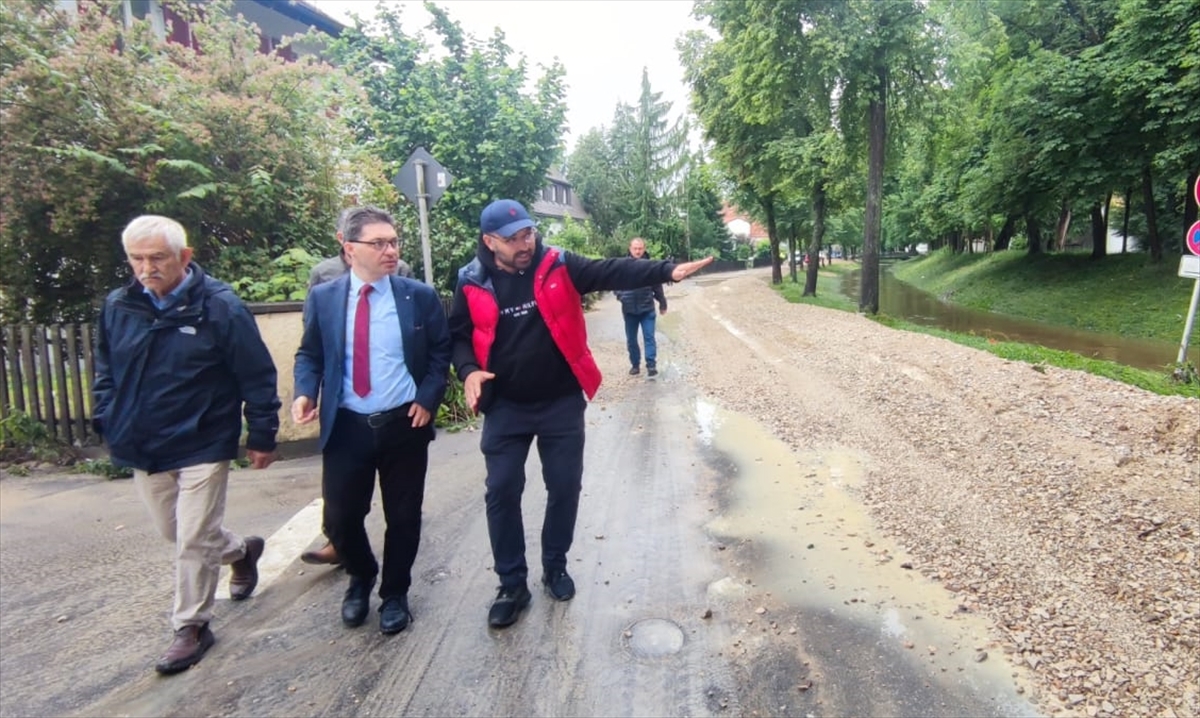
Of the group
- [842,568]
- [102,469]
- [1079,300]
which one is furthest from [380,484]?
[1079,300]

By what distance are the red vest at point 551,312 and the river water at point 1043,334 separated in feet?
35.8

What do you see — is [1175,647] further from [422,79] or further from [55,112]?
[422,79]

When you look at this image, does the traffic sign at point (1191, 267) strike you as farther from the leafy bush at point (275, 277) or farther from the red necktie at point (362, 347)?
the leafy bush at point (275, 277)

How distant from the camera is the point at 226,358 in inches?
121

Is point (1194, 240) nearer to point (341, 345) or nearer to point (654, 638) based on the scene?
point (654, 638)

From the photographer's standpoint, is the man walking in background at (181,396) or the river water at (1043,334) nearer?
the man walking in background at (181,396)

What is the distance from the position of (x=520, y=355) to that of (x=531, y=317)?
195mm

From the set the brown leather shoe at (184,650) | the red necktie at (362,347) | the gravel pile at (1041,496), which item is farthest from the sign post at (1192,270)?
the brown leather shoe at (184,650)

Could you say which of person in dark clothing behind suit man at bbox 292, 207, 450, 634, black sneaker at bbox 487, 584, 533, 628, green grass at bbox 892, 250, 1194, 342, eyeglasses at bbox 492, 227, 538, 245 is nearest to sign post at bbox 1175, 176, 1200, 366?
green grass at bbox 892, 250, 1194, 342

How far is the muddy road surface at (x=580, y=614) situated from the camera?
109 inches

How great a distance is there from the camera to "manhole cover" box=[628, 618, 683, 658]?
120 inches

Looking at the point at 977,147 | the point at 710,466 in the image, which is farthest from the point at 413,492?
the point at 977,147

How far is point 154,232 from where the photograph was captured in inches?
114

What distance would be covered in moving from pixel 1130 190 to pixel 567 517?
84.8 ft
